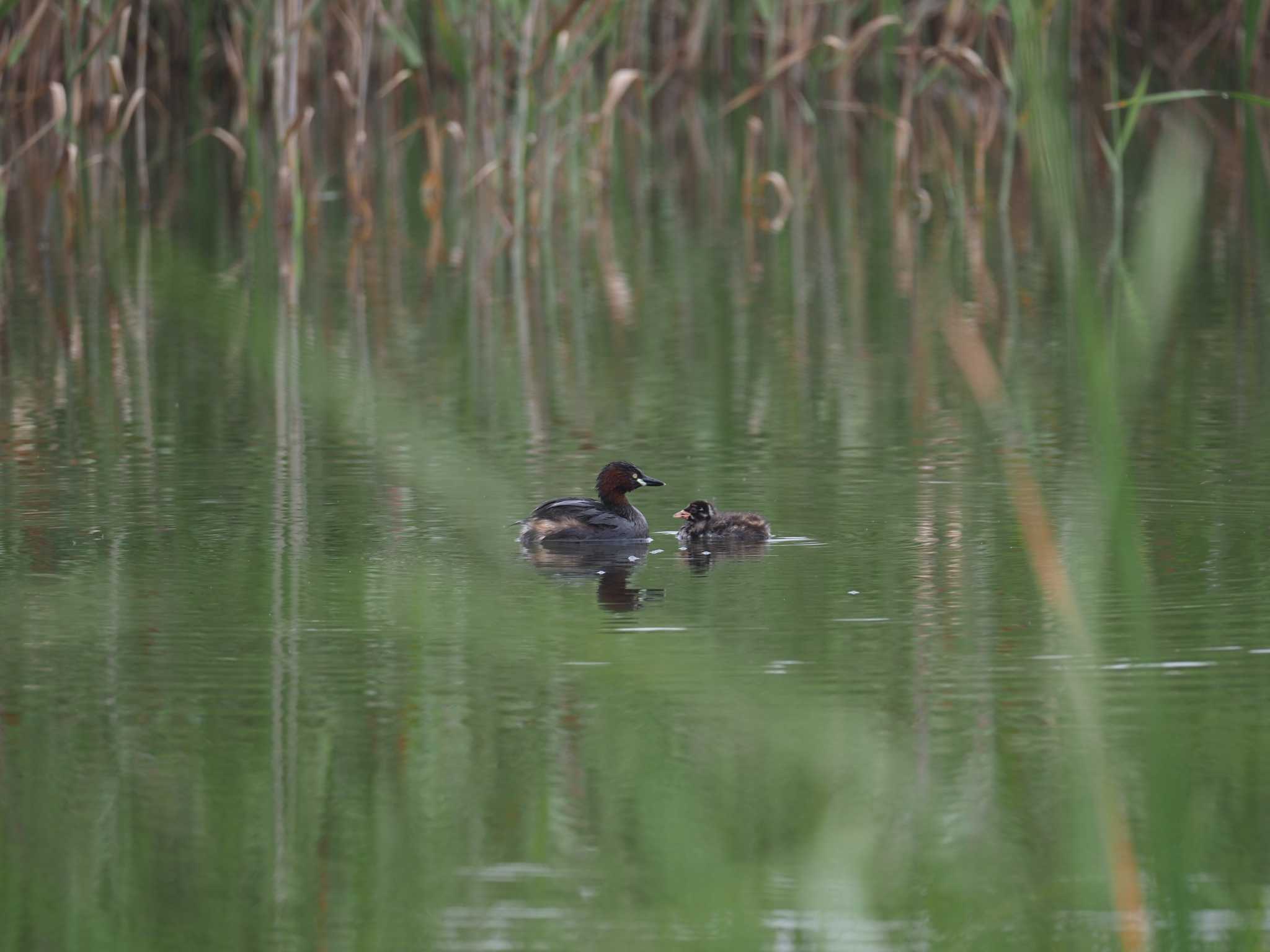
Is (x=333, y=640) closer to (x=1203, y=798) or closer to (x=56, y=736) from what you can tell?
(x=56, y=736)

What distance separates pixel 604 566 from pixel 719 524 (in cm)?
32

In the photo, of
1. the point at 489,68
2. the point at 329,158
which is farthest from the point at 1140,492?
the point at 329,158

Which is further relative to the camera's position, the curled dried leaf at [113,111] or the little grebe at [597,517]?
the curled dried leaf at [113,111]

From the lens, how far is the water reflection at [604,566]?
18.7ft

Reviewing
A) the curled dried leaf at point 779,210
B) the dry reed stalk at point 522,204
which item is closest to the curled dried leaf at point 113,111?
the dry reed stalk at point 522,204

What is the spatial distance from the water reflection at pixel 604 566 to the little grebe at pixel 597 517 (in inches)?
1.0

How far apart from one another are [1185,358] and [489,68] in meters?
4.93

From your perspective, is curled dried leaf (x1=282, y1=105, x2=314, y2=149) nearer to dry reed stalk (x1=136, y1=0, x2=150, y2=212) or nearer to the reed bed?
the reed bed

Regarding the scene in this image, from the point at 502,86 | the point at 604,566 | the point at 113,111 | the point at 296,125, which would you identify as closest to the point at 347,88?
the point at 502,86

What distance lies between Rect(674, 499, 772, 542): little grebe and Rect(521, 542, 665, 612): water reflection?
0.14 meters

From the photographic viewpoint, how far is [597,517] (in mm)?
6355

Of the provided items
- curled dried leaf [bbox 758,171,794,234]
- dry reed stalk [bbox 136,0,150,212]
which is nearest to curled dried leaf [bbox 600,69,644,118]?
curled dried leaf [bbox 758,171,794,234]

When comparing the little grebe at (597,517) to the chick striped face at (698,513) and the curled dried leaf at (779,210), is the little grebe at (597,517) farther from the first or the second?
the curled dried leaf at (779,210)

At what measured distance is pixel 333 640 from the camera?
5086mm
